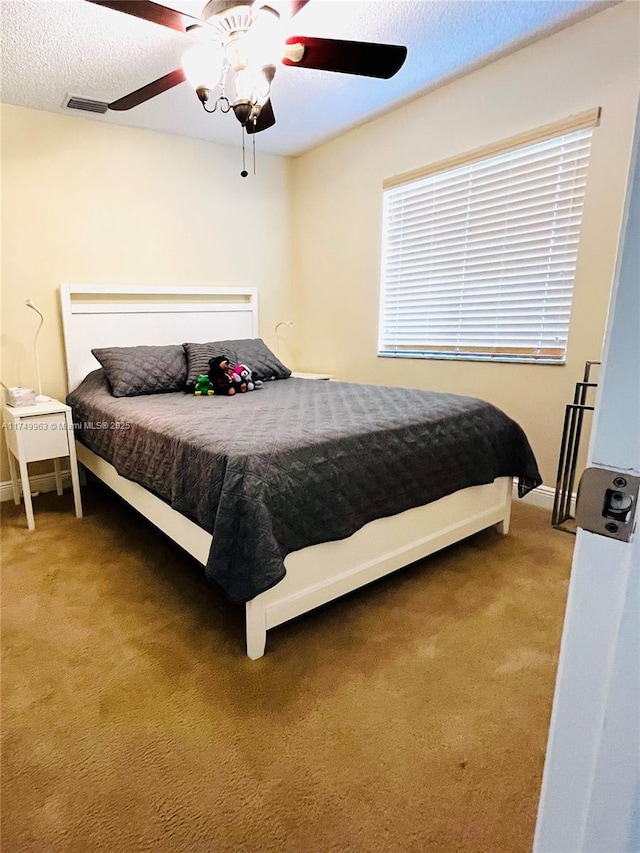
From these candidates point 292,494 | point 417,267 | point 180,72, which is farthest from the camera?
point 417,267

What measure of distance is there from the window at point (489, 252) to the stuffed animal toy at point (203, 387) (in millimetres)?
1403

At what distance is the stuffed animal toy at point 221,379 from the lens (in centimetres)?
291

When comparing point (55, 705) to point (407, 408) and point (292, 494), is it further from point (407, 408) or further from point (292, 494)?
point (407, 408)

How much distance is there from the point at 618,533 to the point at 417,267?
3.13 metres

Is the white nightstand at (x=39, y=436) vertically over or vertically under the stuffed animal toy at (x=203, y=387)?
under

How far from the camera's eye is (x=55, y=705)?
1431mm

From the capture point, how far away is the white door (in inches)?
17.3

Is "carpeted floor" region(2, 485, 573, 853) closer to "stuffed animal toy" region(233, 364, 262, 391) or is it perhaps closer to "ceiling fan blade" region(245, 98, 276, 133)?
"stuffed animal toy" region(233, 364, 262, 391)

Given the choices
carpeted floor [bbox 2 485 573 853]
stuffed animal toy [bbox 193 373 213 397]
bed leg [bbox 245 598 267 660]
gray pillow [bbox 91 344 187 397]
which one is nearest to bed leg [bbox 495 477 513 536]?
carpeted floor [bbox 2 485 573 853]

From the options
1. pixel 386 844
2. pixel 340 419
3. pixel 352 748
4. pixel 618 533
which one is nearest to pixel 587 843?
pixel 618 533

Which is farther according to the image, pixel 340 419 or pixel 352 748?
pixel 340 419

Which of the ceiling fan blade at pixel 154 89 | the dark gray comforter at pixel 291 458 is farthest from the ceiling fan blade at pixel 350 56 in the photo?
the dark gray comforter at pixel 291 458

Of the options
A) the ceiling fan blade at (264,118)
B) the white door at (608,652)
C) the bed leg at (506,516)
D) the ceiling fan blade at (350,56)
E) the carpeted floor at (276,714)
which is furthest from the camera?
the bed leg at (506,516)

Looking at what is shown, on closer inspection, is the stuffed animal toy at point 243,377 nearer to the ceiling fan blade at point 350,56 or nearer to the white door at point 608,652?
the ceiling fan blade at point 350,56
